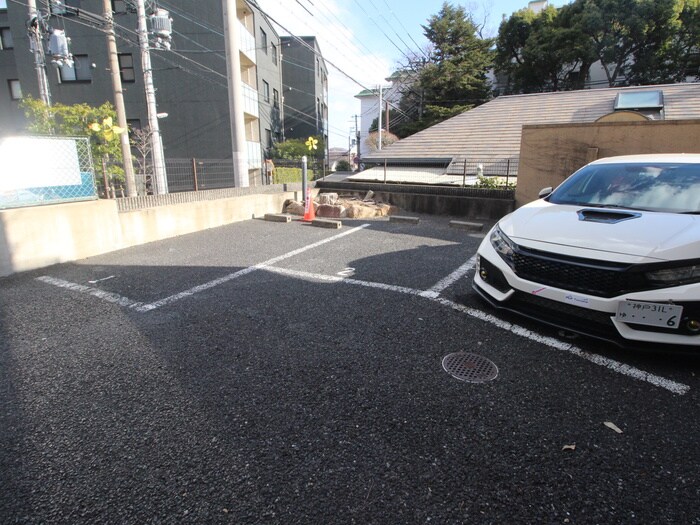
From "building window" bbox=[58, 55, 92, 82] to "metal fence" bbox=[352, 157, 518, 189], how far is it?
14.1 metres

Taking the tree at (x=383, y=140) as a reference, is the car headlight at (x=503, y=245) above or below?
below

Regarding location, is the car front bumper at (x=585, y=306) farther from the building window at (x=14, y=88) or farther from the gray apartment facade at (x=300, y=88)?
the gray apartment facade at (x=300, y=88)

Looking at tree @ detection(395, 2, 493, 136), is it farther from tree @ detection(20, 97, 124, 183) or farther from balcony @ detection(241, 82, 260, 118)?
tree @ detection(20, 97, 124, 183)

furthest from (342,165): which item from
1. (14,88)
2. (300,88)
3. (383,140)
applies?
(14,88)

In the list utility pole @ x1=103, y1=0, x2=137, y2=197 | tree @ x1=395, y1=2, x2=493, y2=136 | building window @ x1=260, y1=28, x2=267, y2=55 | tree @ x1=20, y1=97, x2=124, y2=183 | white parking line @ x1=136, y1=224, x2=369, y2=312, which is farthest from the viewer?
tree @ x1=395, y1=2, x2=493, y2=136

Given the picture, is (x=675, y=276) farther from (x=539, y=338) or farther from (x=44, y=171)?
(x=44, y=171)

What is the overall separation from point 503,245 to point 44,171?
19.5 feet

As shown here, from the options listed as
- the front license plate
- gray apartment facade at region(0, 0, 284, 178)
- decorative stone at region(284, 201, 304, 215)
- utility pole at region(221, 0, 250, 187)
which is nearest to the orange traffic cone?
decorative stone at region(284, 201, 304, 215)

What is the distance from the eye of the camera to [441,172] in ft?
43.1

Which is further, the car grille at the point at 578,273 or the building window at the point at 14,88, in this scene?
the building window at the point at 14,88

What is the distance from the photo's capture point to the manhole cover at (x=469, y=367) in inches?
97.5

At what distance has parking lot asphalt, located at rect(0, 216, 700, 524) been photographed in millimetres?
1580

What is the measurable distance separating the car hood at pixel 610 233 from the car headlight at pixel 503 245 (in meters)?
0.05

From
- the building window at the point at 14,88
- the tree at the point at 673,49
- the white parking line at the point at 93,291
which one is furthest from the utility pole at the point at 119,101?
the tree at the point at 673,49
